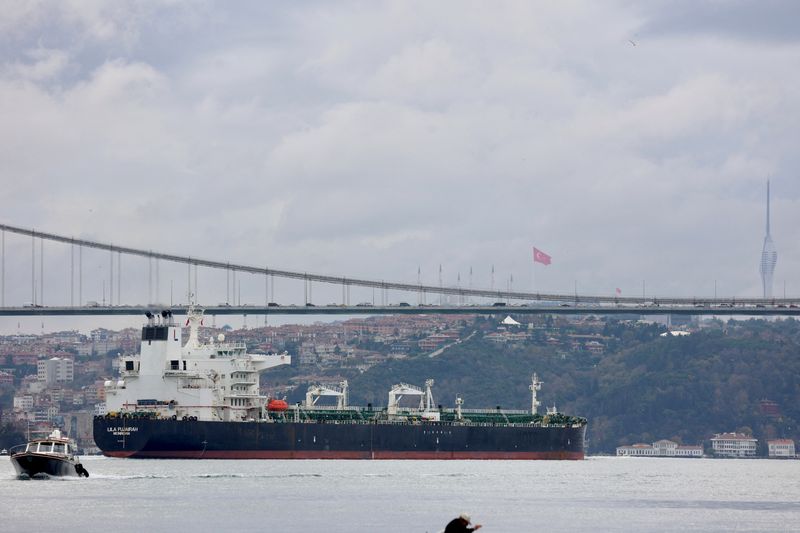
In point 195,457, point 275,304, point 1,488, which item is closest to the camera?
point 1,488

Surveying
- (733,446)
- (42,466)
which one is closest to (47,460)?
(42,466)

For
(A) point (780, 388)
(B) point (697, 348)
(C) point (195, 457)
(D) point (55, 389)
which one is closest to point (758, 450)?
(A) point (780, 388)

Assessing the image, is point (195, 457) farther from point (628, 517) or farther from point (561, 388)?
point (561, 388)

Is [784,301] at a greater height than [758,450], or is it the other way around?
[784,301]

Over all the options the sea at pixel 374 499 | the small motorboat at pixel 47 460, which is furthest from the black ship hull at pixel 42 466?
the sea at pixel 374 499

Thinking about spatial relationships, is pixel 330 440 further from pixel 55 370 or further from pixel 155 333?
pixel 55 370

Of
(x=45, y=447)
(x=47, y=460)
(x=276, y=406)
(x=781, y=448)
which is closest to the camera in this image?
(x=47, y=460)

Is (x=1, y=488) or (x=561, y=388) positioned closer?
(x=1, y=488)
